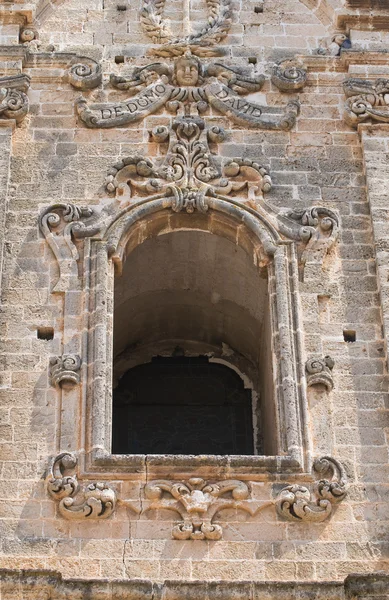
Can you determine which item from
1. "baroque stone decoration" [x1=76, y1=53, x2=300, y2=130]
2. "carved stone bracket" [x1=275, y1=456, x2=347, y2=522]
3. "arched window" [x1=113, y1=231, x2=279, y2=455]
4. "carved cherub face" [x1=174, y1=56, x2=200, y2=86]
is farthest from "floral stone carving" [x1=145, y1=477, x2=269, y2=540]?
"carved cherub face" [x1=174, y1=56, x2=200, y2=86]

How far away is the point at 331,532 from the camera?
11484 millimetres

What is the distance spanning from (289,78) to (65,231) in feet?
8.98

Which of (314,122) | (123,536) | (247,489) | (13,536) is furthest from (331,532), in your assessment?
(314,122)

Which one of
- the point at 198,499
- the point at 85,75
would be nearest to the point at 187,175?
the point at 85,75

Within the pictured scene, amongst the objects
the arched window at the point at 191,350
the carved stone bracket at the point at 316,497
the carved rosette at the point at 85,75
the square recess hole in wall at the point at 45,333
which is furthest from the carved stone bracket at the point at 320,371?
the carved rosette at the point at 85,75

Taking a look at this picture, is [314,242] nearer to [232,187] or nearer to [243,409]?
[232,187]

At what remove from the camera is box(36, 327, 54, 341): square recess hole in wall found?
41.1 ft

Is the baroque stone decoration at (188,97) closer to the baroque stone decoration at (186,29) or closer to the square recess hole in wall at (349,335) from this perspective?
the baroque stone decoration at (186,29)

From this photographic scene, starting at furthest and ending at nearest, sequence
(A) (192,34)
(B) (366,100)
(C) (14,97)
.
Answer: (A) (192,34) → (B) (366,100) → (C) (14,97)

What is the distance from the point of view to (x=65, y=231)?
13.1m

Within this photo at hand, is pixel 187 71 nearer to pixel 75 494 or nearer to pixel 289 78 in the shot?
pixel 289 78

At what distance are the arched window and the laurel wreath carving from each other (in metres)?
2.18

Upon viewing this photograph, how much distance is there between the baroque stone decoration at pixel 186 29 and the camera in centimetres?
1454

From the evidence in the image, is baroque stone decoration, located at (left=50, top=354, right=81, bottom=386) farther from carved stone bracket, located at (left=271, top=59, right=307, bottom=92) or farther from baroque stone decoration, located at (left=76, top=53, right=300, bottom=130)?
carved stone bracket, located at (left=271, top=59, right=307, bottom=92)
